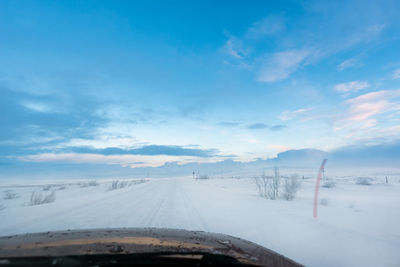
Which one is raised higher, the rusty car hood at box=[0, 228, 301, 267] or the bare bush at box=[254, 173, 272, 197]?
the rusty car hood at box=[0, 228, 301, 267]

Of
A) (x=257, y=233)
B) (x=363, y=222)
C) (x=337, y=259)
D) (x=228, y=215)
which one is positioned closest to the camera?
(x=337, y=259)

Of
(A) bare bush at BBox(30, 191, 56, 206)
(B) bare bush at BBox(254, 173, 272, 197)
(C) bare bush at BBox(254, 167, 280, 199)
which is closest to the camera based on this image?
(A) bare bush at BBox(30, 191, 56, 206)

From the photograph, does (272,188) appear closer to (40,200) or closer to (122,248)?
(122,248)

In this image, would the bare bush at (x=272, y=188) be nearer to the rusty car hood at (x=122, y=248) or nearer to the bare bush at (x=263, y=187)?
the bare bush at (x=263, y=187)

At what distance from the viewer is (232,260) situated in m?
1.56

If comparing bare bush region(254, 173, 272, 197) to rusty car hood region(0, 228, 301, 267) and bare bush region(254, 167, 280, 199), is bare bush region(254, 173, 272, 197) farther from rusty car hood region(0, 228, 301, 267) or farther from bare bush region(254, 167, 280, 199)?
rusty car hood region(0, 228, 301, 267)

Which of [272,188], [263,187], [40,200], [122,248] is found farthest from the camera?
[263,187]

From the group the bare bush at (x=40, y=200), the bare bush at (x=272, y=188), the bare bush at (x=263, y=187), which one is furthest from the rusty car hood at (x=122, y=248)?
the bare bush at (x=40, y=200)

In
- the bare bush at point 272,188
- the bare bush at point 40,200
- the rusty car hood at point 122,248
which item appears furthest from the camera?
the bare bush at point 272,188

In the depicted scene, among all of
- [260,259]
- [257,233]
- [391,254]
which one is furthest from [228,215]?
[260,259]

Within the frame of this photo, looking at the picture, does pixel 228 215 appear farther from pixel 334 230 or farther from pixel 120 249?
pixel 120 249

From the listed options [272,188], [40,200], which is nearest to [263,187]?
[272,188]

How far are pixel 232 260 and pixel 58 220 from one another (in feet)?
22.8

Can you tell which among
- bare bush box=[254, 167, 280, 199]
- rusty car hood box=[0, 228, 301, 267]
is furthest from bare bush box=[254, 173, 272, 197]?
rusty car hood box=[0, 228, 301, 267]
